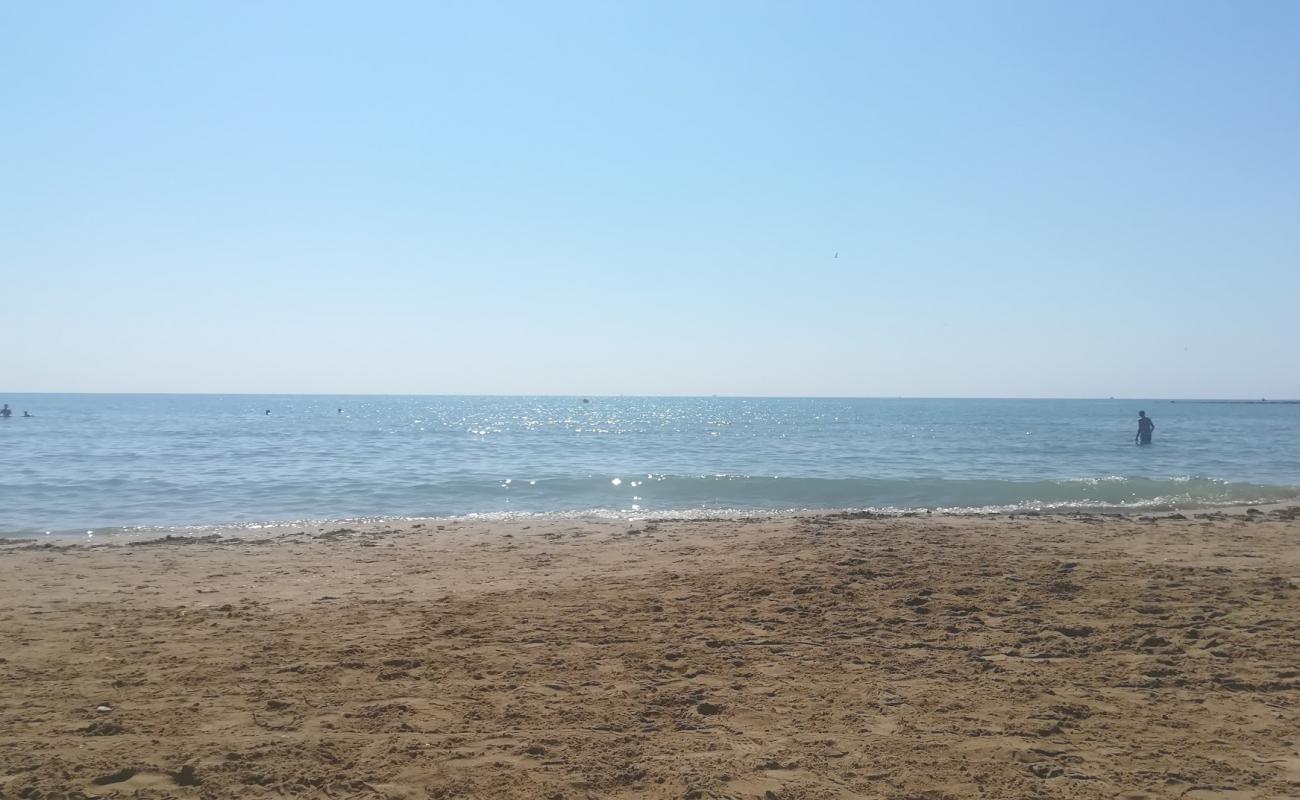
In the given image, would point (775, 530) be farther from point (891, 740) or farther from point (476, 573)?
point (891, 740)

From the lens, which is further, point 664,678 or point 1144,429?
point 1144,429

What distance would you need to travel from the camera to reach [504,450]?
36.0 metres

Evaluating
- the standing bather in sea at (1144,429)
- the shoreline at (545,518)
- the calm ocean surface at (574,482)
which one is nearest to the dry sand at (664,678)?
the shoreline at (545,518)

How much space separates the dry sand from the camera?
4262 millimetres

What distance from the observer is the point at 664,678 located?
18.6ft

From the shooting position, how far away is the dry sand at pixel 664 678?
4.26 meters

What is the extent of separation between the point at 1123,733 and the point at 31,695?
6833 millimetres

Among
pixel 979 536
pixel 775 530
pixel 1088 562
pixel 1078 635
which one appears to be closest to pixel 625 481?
pixel 775 530

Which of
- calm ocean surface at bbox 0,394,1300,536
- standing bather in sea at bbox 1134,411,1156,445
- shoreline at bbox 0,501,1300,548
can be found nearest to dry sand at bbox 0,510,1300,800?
shoreline at bbox 0,501,1300,548

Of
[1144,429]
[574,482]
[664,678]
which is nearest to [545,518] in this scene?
[574,482]

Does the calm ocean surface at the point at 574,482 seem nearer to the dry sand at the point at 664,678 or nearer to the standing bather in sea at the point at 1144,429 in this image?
the standing bather in sea at the point at 1144,429

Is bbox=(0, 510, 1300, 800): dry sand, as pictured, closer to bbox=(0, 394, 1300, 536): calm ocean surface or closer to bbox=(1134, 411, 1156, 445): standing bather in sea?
bbox=(0, 394, 1300, 536): calm ocean surface

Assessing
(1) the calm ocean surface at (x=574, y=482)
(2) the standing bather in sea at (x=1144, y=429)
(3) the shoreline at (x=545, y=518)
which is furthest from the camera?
(2) the standing bather in sea at (x=1144, y=429)

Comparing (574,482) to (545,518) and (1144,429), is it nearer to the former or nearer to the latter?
(545,518)
